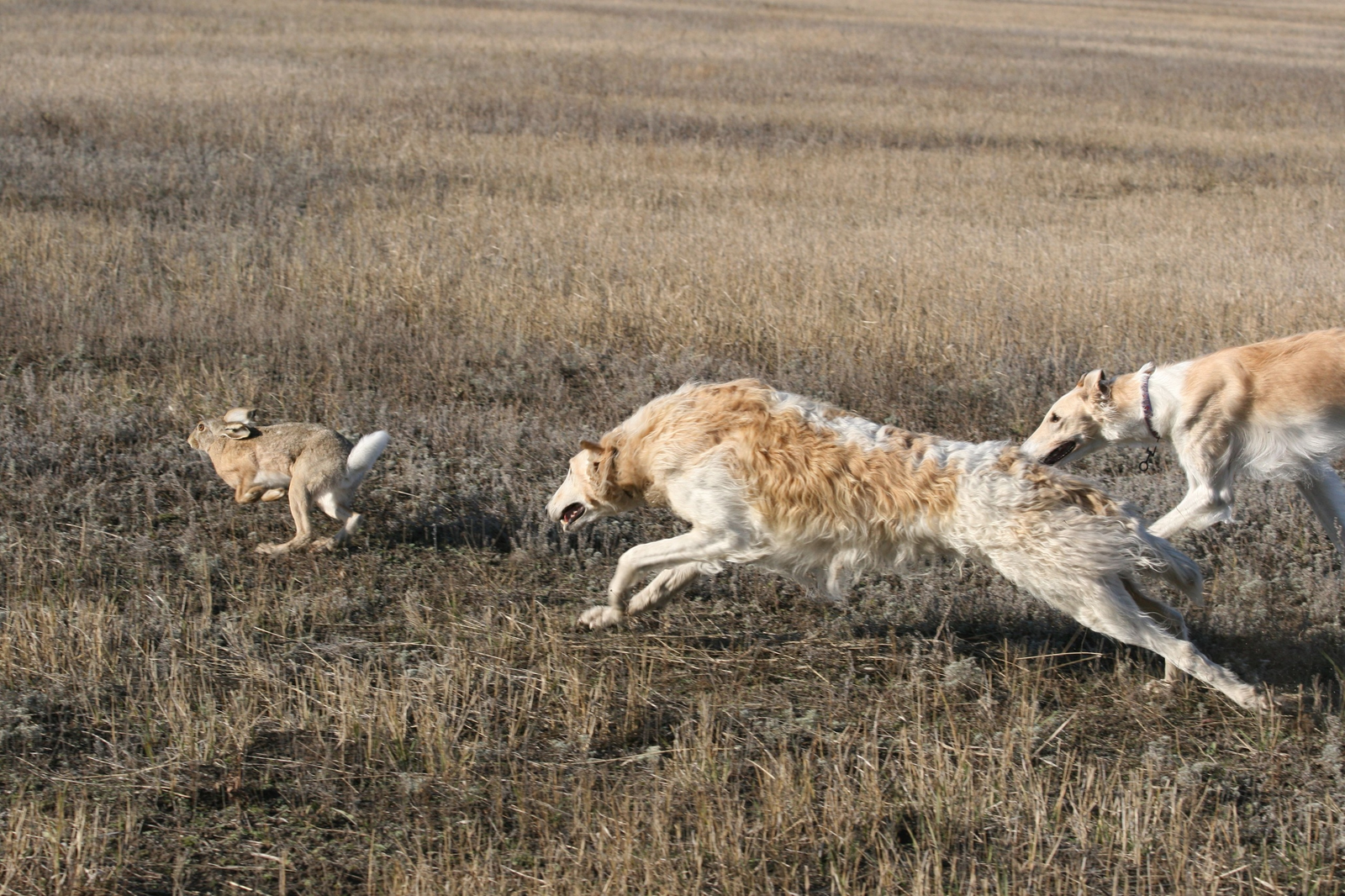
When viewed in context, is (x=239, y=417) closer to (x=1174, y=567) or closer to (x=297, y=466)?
(x=297, y=466)

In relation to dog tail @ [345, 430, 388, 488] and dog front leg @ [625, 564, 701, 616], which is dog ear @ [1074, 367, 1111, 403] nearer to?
dog front leg @ [625, 564, 701, 616]

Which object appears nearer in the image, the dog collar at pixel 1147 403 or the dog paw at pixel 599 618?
the dog paw at pixel 599 618

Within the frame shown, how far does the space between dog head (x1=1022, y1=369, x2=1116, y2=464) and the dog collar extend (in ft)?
0.42

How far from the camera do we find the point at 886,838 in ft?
11.1

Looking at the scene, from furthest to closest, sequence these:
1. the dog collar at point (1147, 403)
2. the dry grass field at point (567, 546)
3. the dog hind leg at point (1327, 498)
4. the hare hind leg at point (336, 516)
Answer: the dog collar at point (1147, 403), the dog hind leg at point (1327, 498), the hare hind leg at point (336, 516), the dry grass field at point (567, 546)

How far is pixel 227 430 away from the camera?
5.31 meters

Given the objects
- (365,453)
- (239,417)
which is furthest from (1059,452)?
(239,417)

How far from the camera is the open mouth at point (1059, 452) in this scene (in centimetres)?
576

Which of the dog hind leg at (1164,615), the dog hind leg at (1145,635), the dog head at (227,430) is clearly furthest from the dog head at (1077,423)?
the dog head at (227,430)

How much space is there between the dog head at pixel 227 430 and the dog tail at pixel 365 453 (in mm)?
509

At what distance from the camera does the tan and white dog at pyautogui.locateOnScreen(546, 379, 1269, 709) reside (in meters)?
4.06

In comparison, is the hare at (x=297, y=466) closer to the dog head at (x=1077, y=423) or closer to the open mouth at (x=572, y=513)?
the open mouth at (x=572, y=513)

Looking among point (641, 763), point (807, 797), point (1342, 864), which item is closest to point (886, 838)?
point (807, 797)

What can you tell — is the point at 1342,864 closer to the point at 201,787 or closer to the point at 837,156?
the point at 201,787
